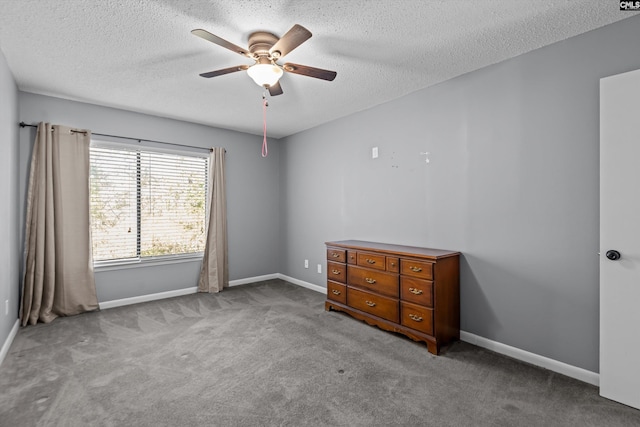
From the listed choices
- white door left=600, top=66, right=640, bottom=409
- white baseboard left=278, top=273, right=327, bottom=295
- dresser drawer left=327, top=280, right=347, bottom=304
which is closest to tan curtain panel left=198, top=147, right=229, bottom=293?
white baseboard left=278, top=273, right=327, bottom=295

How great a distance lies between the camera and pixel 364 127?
4.10m

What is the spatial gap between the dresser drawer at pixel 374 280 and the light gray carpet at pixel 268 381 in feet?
1.41

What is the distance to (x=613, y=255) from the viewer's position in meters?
2.09

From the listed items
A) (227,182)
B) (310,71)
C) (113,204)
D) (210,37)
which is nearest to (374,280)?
(310,71)

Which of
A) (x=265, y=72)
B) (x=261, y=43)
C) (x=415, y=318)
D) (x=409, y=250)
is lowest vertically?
(x=415, y=318)

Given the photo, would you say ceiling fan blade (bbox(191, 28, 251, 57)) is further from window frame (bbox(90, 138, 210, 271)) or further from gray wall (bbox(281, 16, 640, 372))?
window frame (bbox(90, 138, 210, 271))

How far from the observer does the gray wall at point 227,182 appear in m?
3.65

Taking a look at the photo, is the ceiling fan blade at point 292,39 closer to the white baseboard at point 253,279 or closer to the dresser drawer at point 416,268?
the dresser drawer at point 416,268

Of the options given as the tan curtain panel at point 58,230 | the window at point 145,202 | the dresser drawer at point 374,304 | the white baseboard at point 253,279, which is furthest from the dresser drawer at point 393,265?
the tan curtain panel at point 58,230

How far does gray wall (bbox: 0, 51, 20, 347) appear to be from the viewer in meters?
2.69

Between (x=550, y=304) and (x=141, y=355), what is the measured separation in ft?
11.2

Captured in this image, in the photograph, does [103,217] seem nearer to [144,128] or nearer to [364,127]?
[144,128]

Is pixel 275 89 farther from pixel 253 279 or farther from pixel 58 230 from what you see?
pixel 253 279

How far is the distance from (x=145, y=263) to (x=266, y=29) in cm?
349
